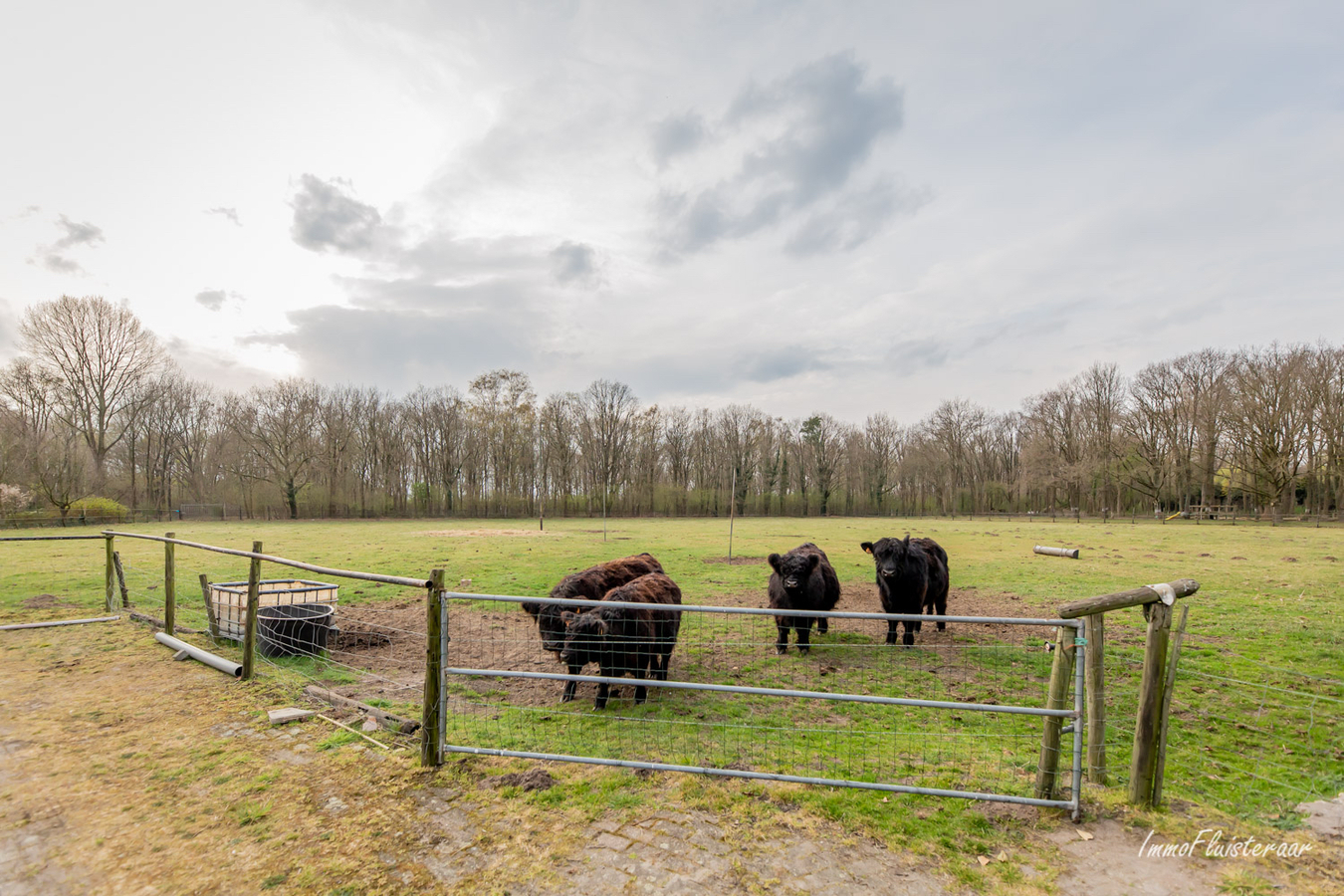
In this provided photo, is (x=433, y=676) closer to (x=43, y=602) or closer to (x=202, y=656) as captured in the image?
(x=202, y=656)

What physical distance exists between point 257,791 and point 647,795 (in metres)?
2.64

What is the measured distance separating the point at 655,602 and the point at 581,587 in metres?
1.06

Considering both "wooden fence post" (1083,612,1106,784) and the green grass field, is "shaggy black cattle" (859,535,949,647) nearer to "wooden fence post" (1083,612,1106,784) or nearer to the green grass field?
the green grass field

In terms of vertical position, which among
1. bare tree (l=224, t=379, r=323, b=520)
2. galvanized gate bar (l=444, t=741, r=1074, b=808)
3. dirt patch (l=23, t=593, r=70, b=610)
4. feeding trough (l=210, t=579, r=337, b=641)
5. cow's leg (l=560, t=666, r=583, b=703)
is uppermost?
bare tree (l=224, t=379, r=323, b=520)

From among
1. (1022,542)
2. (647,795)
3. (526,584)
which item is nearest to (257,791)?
(647,795)

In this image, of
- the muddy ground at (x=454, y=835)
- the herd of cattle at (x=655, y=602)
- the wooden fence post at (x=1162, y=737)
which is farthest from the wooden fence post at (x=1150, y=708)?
the herd of cattle at (x=655, y=602)

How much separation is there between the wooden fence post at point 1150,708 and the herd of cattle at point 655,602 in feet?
8.16

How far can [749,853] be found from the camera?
3119mm

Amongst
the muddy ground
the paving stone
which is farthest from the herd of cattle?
the paving stone

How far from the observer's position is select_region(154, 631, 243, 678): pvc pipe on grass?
6.20m

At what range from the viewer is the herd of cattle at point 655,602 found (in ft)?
18.7

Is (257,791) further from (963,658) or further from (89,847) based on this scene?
(963,658)

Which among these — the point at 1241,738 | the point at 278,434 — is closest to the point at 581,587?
the point at 1241,738

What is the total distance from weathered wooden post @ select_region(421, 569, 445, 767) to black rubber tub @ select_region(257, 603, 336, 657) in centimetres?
383
